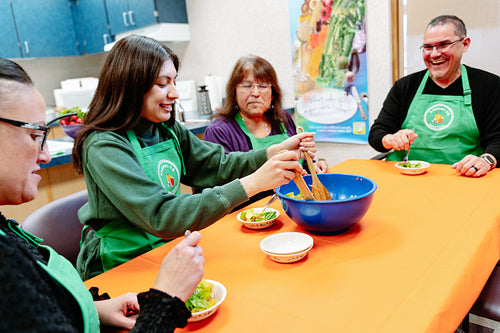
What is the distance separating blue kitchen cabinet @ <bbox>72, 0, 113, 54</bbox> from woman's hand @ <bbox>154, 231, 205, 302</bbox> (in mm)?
4427

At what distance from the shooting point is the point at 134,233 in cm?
123

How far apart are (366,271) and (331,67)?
8.15ft

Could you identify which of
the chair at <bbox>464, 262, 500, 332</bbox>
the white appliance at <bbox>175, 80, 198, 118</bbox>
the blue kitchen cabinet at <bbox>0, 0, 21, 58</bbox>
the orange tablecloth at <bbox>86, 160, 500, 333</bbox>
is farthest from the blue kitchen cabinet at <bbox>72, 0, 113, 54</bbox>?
the chair at <bbox>464, 262, 500, 332</bbox>

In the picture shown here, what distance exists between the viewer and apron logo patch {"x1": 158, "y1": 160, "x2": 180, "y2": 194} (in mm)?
1344

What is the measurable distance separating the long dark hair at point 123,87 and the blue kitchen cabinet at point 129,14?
290cm

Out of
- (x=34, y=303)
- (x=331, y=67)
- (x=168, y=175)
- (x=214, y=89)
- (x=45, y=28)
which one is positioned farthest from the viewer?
(x=45, y=28)

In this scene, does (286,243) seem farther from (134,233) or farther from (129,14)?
(129,14)

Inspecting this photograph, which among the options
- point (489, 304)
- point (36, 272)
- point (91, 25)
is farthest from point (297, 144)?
point (91, 25)

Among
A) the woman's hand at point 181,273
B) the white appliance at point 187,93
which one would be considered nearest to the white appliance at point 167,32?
the white appliance at point 187,93

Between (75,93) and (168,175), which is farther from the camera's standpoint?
(75,93)

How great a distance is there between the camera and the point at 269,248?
3.32 ft

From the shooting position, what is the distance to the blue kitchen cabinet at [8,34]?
169 inches

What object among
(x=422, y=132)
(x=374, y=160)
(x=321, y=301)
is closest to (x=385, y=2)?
(x=422, y=132)

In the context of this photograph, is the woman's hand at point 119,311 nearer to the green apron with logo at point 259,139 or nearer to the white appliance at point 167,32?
the green apron with logo at point 259,139
